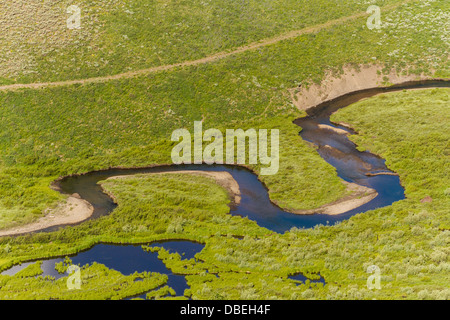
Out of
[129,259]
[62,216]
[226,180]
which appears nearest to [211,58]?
[226,180]

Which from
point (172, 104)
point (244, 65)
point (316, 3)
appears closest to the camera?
point (172, 104)

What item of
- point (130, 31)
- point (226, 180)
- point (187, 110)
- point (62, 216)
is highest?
point (130, 31)

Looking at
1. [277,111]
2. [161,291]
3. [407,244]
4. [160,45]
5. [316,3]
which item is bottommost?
[161,291]

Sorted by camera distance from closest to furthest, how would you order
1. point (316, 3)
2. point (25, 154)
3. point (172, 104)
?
point (25, 154) → point (172, 104) → point (316, 3)

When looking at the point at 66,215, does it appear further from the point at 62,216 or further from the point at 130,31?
the point at 130,31

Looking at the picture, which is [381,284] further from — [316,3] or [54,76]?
[316,3]

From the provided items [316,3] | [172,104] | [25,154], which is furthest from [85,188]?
[316,3]

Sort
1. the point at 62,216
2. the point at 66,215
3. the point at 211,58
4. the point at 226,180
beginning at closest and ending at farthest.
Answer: the point at 62,216 → the point at 66,215 → the point at 226,180 → the point at 211,58

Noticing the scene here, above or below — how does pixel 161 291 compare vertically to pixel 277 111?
below

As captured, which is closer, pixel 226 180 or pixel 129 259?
pixel 129 259
